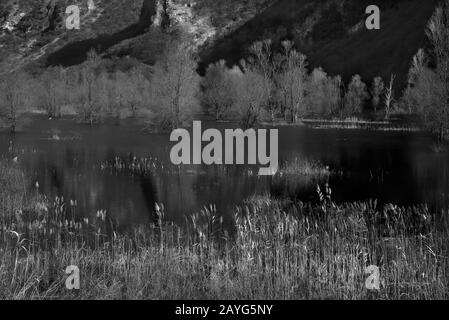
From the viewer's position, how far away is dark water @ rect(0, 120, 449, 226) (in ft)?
74.7

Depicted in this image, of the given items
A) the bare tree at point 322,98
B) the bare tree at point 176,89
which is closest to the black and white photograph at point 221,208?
the bare tree at point 176,89

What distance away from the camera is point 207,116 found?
9950 centimetres

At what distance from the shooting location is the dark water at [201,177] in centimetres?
2278

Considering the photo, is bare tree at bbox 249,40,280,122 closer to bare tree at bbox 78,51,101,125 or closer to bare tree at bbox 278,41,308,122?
bare tree at bbox 278,41,308,122

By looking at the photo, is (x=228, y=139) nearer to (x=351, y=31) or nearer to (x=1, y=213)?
(x=1, y=213)

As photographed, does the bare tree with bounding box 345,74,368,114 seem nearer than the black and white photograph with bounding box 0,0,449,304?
No

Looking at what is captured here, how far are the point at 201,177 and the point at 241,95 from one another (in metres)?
44.5

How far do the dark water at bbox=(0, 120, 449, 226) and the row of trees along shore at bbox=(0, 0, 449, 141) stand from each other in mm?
10193

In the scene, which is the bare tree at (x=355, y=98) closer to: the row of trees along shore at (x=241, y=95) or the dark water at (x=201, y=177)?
the row of trees along shore at (x=241, y=95)

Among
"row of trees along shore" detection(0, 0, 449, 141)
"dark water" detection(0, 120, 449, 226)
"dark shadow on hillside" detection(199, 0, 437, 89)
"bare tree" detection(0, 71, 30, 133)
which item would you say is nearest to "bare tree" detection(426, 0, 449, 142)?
"row of trees along shore" detection(0, 0, 449, 141)

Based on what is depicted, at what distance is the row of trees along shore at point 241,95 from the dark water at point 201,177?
10193mm

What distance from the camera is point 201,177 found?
2917 cm

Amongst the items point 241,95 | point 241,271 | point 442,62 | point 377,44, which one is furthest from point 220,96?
point 241,271

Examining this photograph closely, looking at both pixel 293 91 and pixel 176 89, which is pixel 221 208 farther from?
pixel 293 91
